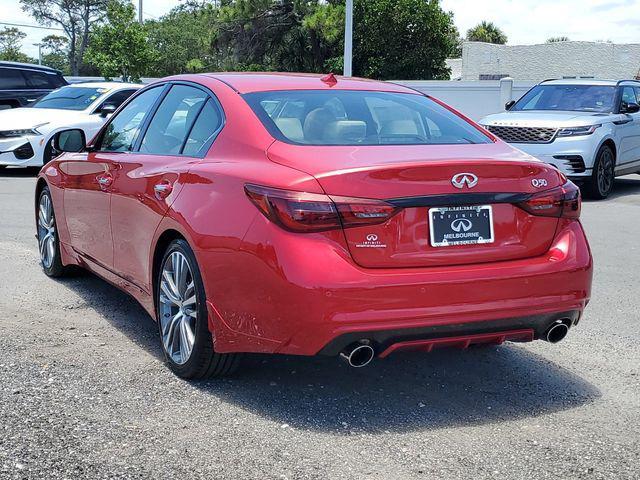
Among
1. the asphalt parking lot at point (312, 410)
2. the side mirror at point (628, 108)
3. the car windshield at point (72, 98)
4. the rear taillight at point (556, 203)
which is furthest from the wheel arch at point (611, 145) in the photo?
the rear taillight at point (556, 203)

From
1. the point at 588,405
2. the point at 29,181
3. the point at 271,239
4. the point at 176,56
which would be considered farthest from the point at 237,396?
the point at 176,56

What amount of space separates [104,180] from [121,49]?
25191 mm

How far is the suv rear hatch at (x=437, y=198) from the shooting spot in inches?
160

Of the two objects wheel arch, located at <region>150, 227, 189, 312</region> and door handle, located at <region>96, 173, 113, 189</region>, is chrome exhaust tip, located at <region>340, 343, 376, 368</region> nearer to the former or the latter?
wheel arch, located at <region>150, 227, 189, 312</region>

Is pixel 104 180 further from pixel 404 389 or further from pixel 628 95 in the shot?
pixel 628 95

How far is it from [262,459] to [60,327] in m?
2.50

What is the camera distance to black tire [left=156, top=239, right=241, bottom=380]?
14.8 ft

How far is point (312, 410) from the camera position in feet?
14.4

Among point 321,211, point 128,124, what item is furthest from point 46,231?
point 321,211

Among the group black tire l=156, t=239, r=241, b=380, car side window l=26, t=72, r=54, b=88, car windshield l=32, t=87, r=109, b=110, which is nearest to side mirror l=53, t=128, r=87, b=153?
black tire l=156, t=239, r=241, b=380

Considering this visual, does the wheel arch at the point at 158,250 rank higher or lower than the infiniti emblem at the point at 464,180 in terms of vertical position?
lower

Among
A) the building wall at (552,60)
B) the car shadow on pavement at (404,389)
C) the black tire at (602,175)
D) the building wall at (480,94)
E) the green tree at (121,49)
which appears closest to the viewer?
the car shadow on pavement at (404,389)

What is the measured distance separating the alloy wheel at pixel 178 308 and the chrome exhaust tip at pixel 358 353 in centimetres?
89

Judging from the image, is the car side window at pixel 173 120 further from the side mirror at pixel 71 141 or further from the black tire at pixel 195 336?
the side mirror at pixel 71 141
